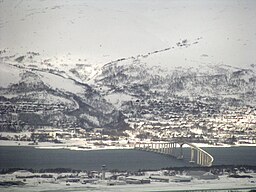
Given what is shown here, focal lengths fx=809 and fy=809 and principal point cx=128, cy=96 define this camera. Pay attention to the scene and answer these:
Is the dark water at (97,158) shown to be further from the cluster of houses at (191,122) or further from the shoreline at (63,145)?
the cluster of houses at (191,122)

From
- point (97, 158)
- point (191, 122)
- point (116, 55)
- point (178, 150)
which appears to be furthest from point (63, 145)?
point (191, 122)

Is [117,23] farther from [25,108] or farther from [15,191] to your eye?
[15,191]

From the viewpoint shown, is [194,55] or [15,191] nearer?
[15,191]

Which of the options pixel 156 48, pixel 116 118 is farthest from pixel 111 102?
pixel 156 48

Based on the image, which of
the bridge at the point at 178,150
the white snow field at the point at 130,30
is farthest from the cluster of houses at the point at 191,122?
the white snow field at the point at 130,30

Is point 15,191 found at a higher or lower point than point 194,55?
lower

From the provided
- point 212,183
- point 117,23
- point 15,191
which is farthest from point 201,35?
point 15,191

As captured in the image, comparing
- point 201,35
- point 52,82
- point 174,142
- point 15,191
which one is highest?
point 201,35
